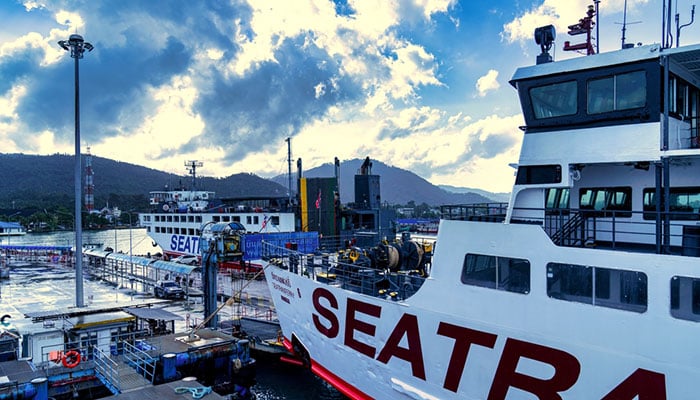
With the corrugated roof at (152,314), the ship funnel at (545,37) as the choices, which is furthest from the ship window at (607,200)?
the corrugated roof at (152,314)

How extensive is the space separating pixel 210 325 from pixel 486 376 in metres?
13.9

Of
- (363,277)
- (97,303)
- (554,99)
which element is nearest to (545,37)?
(554,99)

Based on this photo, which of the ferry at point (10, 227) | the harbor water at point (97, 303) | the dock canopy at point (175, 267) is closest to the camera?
the harbor water at point (97, 303)

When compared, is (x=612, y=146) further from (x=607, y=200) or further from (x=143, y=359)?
(x=143, y=359)

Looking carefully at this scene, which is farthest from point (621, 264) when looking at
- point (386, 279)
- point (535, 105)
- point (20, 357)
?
point (20, 357)

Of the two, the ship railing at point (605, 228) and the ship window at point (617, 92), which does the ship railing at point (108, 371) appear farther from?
the ship window at point (617, 92)

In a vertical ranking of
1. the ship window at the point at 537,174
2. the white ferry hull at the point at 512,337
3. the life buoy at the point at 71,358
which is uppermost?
the ship window at the point at 537,174

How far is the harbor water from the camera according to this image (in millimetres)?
16250

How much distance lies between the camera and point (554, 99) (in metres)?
9.86

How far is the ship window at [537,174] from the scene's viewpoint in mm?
9719

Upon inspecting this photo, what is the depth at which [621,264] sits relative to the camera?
7.70m

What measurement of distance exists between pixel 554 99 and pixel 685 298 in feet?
15.3

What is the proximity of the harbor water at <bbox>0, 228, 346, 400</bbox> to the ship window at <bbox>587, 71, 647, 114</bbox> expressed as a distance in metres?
12.0

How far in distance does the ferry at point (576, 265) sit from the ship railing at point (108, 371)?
282 inches
